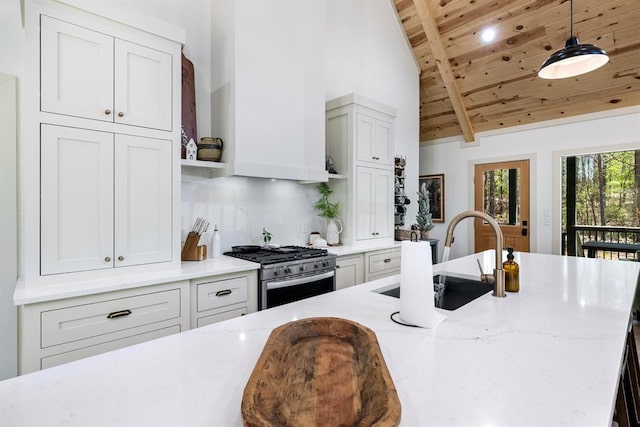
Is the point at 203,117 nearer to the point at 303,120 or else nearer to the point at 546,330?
the point at 303,120

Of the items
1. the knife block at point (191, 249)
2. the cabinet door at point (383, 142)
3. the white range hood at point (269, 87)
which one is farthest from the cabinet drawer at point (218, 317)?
the cabinet door at point (383, 142)

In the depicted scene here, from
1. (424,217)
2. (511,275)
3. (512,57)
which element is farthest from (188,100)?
(512,57)

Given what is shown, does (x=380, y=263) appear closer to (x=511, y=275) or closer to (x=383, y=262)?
(x=383, y=262)

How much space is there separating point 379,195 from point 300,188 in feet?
3.07

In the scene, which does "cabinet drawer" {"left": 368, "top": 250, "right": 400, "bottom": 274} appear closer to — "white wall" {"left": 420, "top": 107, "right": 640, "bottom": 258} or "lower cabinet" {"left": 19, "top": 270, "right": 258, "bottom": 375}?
"lower cabinet" {"left": 19, "top": 270, "right": 258, "bottom": 375}

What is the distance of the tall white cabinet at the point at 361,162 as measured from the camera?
3.48 m

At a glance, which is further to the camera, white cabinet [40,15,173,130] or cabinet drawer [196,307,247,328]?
cabinet drawer [196,307,247,328]

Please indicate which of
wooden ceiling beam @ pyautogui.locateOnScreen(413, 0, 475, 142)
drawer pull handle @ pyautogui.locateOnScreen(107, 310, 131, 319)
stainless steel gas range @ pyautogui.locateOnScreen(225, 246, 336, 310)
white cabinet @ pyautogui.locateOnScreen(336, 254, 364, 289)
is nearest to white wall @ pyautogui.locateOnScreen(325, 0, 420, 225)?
wooden ceiling beam @ pyautogui.locateOnScreen(413, 0, 475, 142)

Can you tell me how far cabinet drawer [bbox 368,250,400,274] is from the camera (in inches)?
133

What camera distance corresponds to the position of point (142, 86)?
78.7 inches

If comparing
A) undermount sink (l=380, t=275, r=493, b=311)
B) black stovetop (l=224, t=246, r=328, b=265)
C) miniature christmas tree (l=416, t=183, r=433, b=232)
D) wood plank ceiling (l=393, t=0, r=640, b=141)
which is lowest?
undermount sink (l=380, t=275, r=493, b=311)

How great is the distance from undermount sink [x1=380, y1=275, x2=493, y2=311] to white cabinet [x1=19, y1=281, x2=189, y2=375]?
4.12 ft

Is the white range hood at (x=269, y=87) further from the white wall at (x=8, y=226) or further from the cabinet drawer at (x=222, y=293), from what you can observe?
the white wall at (x=8, y=226)

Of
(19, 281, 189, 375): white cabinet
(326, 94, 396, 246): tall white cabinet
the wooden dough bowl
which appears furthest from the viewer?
(326, 94, 396, 246): tall white cabinet
